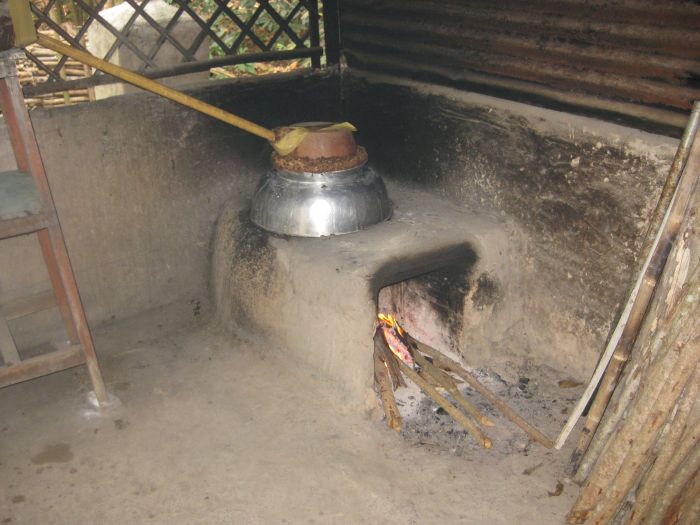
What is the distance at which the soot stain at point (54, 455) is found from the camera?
3.17 metres

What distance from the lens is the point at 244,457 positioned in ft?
10.4

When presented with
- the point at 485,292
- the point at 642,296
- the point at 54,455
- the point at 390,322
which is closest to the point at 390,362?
the point at 390,322

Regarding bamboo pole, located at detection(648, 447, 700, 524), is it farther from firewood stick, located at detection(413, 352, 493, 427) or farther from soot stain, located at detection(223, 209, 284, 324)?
soot stain, located at detection(223, 209, 284, 324)

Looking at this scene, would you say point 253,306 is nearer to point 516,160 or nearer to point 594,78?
point 516,160

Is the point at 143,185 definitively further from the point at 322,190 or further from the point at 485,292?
the point at 485,292

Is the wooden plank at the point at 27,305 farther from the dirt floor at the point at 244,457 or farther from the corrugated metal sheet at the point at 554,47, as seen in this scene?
the corrugated metal sheet at the point at 554,47

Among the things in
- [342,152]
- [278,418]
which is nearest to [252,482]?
[278,418]

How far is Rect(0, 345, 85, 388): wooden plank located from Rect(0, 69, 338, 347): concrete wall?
0.68 meters

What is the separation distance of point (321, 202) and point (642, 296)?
5.55 feet

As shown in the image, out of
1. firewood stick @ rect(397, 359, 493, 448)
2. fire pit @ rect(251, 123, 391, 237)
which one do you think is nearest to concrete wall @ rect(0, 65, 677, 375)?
fire pit @ rect(251, 123, 391, 237)

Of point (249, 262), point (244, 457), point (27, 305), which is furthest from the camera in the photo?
point (249, 262)

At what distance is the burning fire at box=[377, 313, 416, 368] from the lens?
3.82 m

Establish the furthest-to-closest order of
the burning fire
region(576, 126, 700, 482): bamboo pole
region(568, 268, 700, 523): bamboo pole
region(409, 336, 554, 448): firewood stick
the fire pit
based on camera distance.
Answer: the burning fire < the fire pit < region(409, 336, 554, 448): firewood stick < region(576, 126, 700, 482): bamboo pole < region(568, 268, 700, 523): bamboo pole

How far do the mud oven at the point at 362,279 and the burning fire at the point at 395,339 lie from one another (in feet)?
0.92
